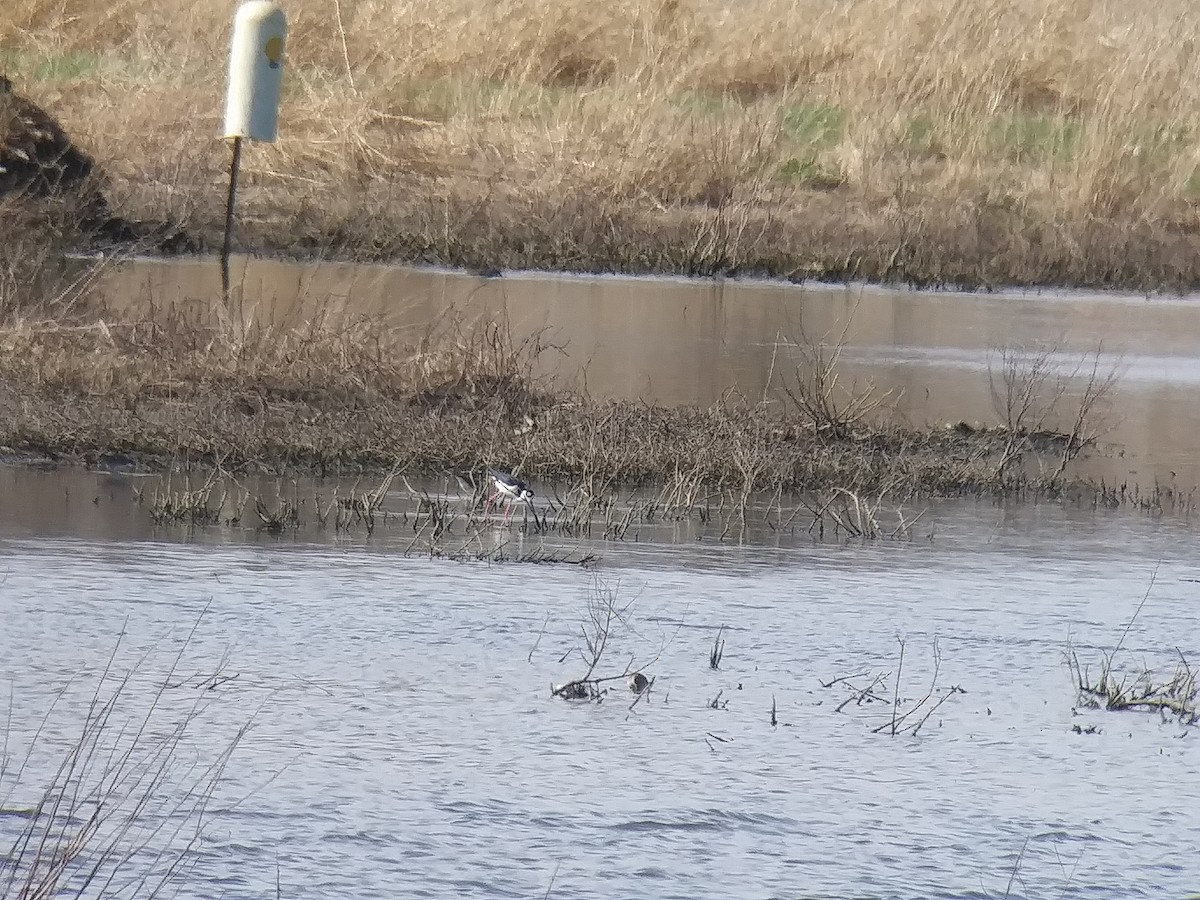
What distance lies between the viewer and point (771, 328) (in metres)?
20.1

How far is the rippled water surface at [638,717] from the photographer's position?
5934 mm

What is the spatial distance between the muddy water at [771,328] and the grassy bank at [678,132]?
43.7 inches

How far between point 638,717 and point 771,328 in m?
12.9

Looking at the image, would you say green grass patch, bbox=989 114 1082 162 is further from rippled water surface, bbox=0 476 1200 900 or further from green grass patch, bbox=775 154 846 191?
rippled water surface, bbox=0 476 1200 900

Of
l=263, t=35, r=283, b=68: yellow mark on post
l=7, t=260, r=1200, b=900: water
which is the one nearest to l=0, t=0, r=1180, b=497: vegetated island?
l=7, t=260, r=1200, b=900: water

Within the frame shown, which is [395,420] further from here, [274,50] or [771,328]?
[771,328]

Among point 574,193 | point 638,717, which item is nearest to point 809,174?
point 574,193

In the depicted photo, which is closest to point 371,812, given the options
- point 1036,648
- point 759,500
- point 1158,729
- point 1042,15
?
point 1158,729

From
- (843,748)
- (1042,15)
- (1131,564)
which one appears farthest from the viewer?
(1042,15)

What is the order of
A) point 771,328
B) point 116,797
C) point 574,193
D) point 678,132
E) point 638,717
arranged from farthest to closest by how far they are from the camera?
point 678,132
point 574,193
point 771,328
point 638,717
point 116,797

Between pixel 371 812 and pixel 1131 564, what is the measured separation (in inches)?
207

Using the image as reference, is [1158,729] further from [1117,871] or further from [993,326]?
[993,326]

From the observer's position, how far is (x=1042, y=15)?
33750 mm

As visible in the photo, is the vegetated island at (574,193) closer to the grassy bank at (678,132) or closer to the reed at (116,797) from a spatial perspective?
the grassy bank at (678,132)
